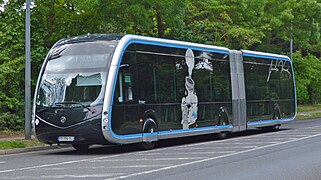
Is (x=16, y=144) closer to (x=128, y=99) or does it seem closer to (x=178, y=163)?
(x=128, y=99)

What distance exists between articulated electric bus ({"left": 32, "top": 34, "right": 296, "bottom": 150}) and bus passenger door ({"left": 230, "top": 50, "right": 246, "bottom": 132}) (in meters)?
0.60

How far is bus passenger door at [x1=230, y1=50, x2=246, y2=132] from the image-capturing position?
81.8 feet

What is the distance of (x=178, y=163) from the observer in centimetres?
1478

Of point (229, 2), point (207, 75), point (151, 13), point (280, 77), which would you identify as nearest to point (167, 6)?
point (151, 13)

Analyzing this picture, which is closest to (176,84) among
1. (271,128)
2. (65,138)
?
(65,138)

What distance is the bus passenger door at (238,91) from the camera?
24.9 metres

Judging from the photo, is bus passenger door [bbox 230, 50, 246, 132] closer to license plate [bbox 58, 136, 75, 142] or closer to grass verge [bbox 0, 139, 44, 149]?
grass verge [bbox 0, 139, 44, 149]

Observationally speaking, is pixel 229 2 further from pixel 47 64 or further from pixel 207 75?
pixel 47 64

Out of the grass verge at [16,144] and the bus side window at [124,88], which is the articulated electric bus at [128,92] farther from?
the grass verge at [16,144]

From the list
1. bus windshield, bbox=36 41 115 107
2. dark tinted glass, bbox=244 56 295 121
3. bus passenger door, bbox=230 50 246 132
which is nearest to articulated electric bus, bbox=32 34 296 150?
bus windshield, bbox=36 41 115 107

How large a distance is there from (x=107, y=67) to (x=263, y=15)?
23131 millimetres

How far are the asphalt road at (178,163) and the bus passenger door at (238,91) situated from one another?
4048 mm

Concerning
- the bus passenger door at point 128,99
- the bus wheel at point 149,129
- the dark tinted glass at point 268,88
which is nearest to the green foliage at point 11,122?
the bus wheel at point 149,129

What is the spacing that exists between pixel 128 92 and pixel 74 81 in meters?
1.53
